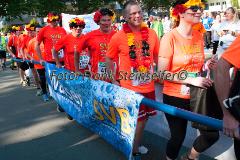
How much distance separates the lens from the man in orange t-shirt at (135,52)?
13.4ft

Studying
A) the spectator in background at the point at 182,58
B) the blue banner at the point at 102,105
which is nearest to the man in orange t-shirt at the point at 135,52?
the blue banner at the point at 102,105

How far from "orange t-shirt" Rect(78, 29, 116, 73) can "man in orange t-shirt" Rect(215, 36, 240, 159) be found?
3145 mm

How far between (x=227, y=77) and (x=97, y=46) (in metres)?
3.28

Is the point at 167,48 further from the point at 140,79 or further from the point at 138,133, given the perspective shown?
the point at 138,133

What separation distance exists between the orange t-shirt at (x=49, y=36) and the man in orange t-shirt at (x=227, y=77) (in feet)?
19.6

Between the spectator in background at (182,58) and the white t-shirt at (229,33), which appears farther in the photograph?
the white t-shirt at (229,33)

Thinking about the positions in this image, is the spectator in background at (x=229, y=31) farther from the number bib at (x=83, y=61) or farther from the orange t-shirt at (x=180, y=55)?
the orange t-shirt at (x=180, y=55)

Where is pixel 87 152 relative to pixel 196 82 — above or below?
below

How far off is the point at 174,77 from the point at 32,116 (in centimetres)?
431

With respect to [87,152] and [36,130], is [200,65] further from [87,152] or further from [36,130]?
[36,130]

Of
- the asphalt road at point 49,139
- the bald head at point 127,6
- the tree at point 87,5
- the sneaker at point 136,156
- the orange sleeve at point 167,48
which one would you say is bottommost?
the asphalt road at point 49,139

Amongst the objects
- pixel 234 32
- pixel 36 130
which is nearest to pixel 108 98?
pixel 36 130

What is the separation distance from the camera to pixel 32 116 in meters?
7.16

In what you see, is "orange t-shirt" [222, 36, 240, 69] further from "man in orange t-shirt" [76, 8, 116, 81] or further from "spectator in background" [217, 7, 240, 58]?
"spectator in background" [217, 7, 240, 58]
